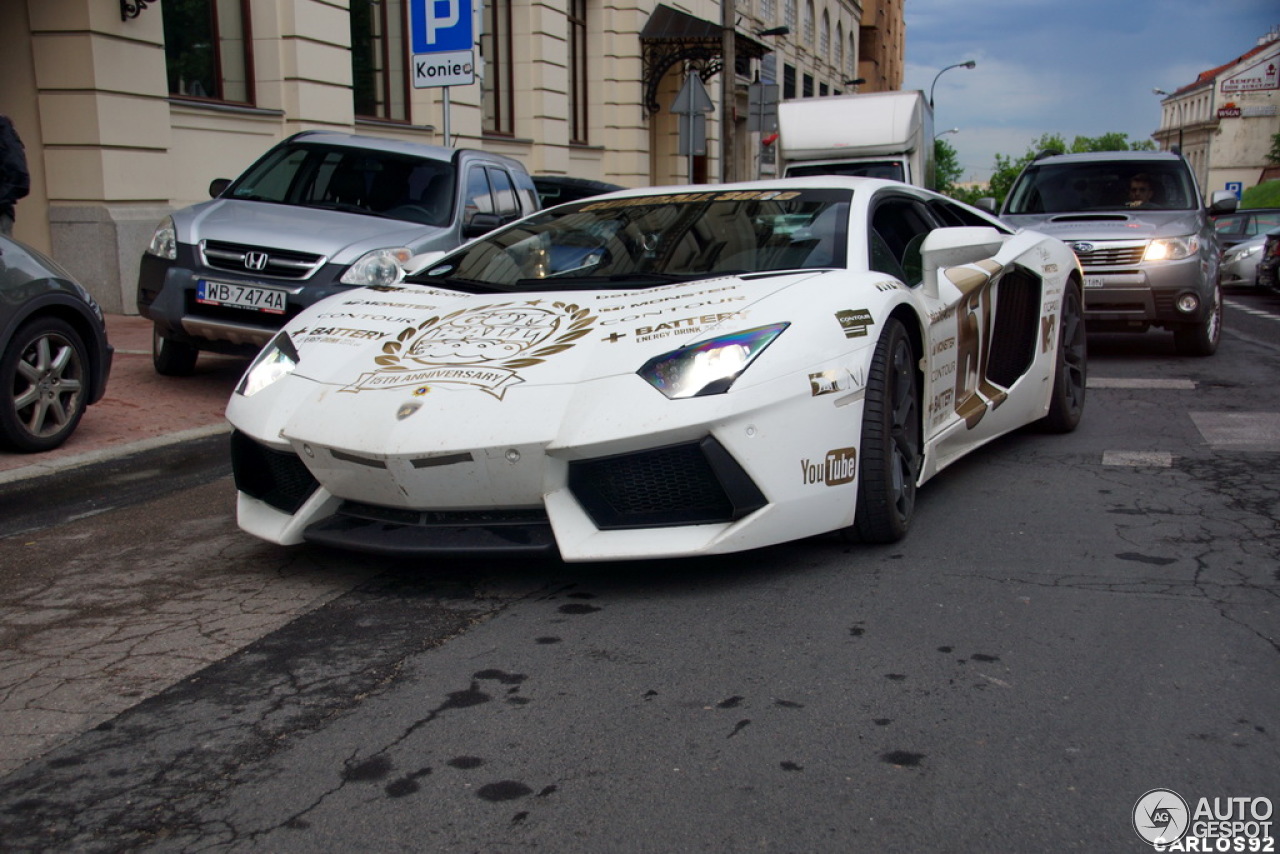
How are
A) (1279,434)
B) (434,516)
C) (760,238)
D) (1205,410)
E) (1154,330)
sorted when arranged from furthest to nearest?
(1154,330) < (1205,410) < (1279,434) < (760,238) < (434,516)

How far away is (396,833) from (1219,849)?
4.99 feet

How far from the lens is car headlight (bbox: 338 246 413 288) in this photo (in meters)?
7.78

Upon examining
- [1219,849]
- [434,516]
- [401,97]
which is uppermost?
[401,97]

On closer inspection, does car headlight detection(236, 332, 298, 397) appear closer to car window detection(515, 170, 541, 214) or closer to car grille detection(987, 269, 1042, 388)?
car grille detection(987, 269, 1042, 388)

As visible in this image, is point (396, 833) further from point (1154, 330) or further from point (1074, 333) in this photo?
point (1154, 330)

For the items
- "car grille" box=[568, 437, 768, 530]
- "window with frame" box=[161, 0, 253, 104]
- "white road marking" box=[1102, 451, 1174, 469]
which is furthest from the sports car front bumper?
"window with frame" box=[161, 0, 253, 104]

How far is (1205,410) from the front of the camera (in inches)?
298

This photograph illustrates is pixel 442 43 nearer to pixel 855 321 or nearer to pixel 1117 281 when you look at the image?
pixel 1117 281

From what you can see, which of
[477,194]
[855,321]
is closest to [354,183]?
[477,194]

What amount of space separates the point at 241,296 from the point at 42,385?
5.13 ft

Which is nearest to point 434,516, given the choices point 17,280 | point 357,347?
point 357,347

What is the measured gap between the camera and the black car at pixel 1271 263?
62.2 feet

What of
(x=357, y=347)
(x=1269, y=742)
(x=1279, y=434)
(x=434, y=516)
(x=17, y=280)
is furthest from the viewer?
(x=1279, y=434)

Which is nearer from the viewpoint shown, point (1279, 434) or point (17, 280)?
point (17, 280)
